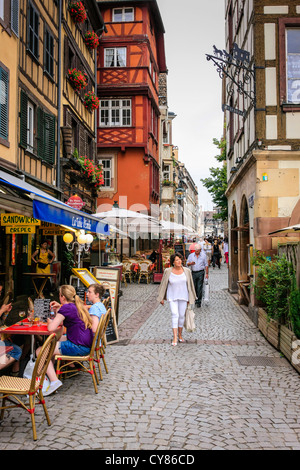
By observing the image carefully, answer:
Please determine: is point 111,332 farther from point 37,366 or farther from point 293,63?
point 293,63

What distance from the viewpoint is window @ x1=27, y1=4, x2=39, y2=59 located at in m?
14.4

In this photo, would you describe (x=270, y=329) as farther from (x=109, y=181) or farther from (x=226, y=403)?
(x=109, y=181)

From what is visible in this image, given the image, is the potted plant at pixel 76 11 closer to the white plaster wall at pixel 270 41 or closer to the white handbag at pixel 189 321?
the white plaster wall at pixel 270 41

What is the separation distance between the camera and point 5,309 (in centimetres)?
638

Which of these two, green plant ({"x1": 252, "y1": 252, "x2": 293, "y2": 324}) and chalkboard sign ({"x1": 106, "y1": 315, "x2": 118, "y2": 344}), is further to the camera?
chalkboard sign ({"x1": 106, "y1": 315, "x2": 118, "y2": 344})

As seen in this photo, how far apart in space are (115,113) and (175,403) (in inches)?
1025

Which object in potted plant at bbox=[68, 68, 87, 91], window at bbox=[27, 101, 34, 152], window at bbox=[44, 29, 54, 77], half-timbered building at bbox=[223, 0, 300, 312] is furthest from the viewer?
potted plant at bbox=[68, 68, 87, 91]

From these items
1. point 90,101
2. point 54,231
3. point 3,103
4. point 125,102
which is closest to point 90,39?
point 90,101

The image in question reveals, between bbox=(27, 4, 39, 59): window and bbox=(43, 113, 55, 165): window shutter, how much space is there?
201 cm

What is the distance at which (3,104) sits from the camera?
1216 centimetres

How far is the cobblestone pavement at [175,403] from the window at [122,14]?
25.4m

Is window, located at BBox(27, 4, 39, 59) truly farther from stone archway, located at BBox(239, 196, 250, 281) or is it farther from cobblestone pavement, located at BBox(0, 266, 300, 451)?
cobblestone pavement, located at BBox(0, 266, 300, 451)

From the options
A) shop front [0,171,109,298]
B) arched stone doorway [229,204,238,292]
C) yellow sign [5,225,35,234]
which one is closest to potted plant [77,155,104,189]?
shop front [0,171,109,298]

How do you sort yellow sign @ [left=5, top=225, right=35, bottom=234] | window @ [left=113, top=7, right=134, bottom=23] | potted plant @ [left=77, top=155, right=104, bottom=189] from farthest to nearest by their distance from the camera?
1. window @ [left=113, top=7, right=134, bottom=23]
2. potted plant @ [left=77, top=155, right=104, bottom=189]
3. yellow sign @ [left=5, top=225, right=35, bottom=234]
